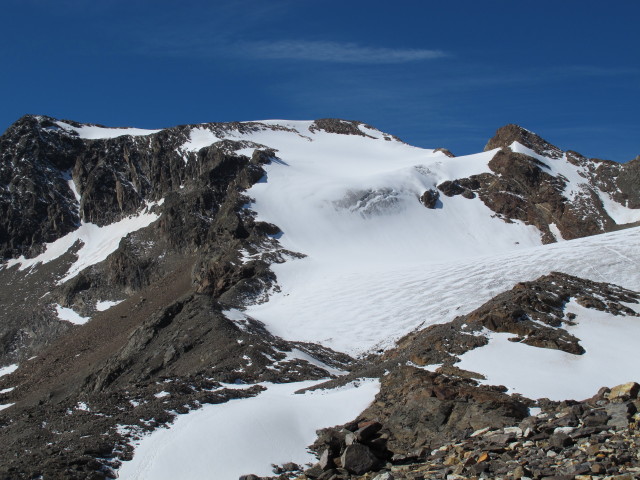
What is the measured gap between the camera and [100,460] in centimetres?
1905

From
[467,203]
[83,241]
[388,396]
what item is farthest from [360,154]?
[388,396]

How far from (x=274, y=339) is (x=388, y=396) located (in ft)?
77.5

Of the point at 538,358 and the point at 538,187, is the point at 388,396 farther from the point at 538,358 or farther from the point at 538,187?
the point at 538,187

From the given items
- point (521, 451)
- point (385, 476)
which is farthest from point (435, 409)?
point (521, 451)

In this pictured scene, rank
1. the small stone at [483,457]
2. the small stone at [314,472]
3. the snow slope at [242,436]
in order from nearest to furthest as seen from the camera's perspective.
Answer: the small stone at [483,457]
the small stone at [314,472]
the snow slope at [242,436]

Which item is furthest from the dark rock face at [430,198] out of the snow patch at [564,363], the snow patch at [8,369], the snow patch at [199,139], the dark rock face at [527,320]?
the snow patch at [564,363]

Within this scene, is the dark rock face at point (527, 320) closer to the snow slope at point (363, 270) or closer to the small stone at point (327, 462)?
the snow slope at point (363, 270)

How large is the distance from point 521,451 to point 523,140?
329 ft

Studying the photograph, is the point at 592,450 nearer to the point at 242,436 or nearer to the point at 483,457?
the point at 483,457

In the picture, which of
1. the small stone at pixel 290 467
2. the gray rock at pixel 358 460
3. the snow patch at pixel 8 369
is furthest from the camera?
the snow patch at pixel 8 369

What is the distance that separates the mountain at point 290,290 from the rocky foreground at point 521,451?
232 millimetres

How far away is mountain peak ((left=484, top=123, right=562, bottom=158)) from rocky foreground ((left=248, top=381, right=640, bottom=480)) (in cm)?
9421

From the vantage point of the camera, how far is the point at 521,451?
14.1 m

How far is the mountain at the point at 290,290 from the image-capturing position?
→ 68.4ft
